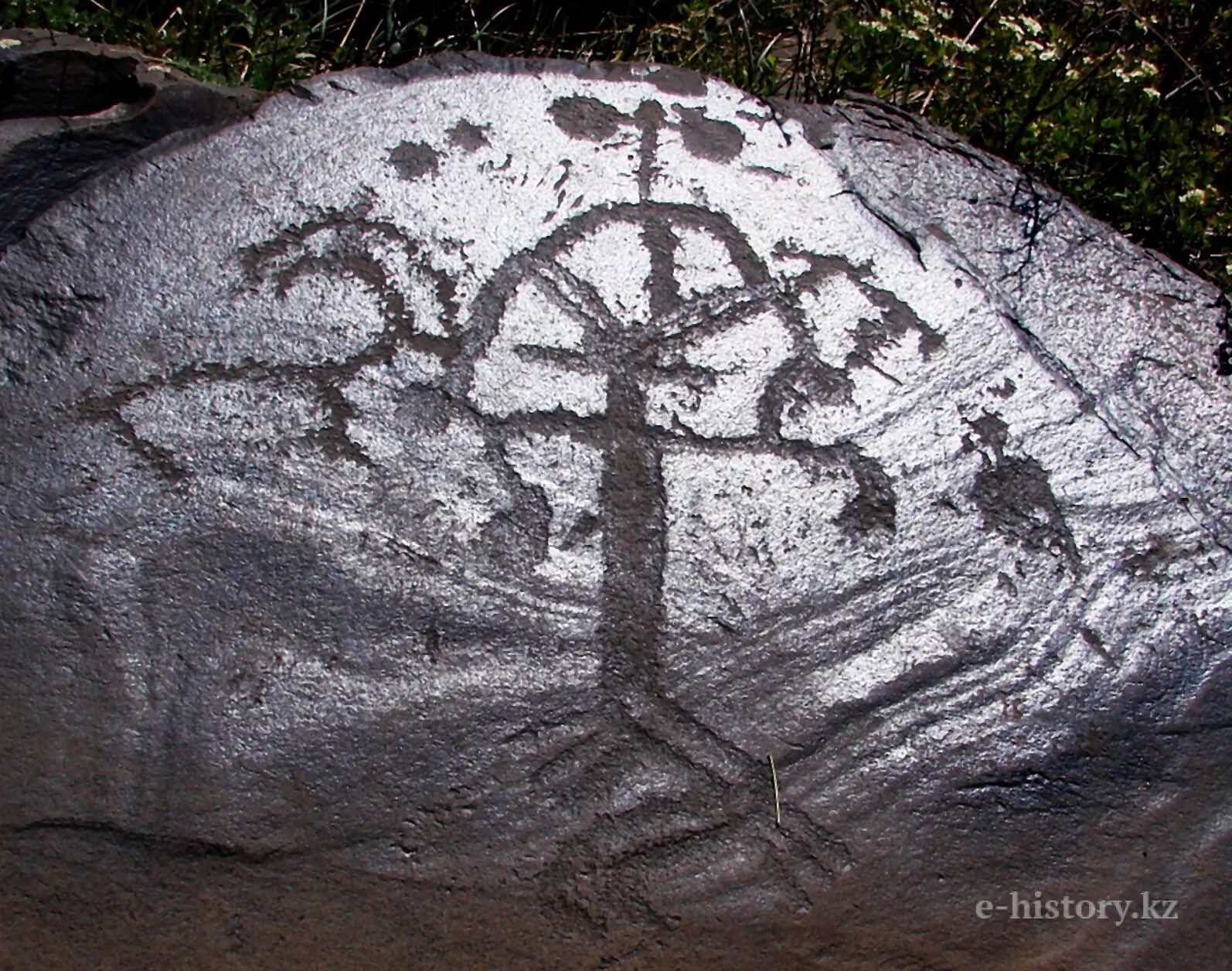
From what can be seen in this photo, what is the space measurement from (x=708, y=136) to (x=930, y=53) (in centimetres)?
83

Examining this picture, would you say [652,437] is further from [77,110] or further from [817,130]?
[77,110]

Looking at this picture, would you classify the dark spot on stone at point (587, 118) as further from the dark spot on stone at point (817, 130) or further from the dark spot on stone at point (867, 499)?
the dark spot on stone at point (867, 499)

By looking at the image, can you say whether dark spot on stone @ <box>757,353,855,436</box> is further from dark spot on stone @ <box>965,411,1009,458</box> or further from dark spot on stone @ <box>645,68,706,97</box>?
dark spot on stone @ <box>645,68,706,97</box>

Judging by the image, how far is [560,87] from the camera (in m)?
1.62

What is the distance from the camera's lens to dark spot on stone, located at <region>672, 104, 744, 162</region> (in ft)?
5.24

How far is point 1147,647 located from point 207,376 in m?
1.02

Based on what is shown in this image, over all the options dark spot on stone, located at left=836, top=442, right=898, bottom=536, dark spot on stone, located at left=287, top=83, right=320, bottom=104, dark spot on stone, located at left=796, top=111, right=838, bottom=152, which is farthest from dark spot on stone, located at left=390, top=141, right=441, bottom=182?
dark spot on stone, located at left=836, top=442, right=898, bottom=536

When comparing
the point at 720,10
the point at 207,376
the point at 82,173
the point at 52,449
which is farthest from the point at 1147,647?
the point at 720,10

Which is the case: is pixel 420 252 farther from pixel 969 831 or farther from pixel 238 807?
pixel 969 831

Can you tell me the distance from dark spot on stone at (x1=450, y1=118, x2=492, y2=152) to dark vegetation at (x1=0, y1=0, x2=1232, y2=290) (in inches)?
35.5

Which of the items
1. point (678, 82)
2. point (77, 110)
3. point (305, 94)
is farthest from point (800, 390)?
point (77, 110)

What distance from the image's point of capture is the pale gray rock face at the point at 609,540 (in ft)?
4.00

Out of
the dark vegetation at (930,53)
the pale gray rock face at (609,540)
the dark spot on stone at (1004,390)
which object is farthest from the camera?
the dark vegetation at (930,53)

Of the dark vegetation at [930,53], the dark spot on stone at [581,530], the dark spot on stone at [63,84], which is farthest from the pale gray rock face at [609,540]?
the dark vegetation at [930,53]
